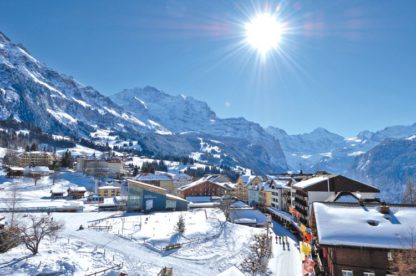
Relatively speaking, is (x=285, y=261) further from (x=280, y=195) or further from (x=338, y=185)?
(x=280, y=195)

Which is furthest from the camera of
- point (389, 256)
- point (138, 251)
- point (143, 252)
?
point (138, 251)

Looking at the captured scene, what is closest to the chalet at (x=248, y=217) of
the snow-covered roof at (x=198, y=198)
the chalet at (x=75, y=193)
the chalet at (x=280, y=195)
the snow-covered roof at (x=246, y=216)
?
the snow-covered roof at (x=246, y=216)

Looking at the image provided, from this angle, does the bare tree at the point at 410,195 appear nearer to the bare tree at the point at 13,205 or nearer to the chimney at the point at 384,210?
the chimney at the point at 384,210

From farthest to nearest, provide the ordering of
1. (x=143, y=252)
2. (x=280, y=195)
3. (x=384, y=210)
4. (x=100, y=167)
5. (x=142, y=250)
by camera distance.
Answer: (x=100, y=167), (x=280, y=195), (x=142, y=250), (x=143, y=252), (x=384, y=210)

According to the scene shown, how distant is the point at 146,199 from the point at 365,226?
204ft

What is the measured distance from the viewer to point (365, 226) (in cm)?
2148

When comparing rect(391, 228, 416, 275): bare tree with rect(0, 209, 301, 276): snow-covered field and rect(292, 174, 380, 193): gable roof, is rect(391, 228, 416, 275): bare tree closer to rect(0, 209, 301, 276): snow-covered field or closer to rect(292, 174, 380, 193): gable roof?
rect(0, 209, 301, 276): snow-covered field

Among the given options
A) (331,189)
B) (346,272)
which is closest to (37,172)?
(331,189)

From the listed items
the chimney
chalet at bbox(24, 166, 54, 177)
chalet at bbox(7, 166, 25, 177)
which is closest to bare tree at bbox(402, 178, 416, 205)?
the chimney

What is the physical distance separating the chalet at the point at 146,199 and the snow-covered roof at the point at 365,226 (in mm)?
58285

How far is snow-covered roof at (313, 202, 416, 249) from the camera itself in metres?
20.4

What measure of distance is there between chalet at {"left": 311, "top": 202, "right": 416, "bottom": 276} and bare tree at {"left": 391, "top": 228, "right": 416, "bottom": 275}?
8 cm

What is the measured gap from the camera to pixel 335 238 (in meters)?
20.8

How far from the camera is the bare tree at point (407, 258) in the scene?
16562mm
